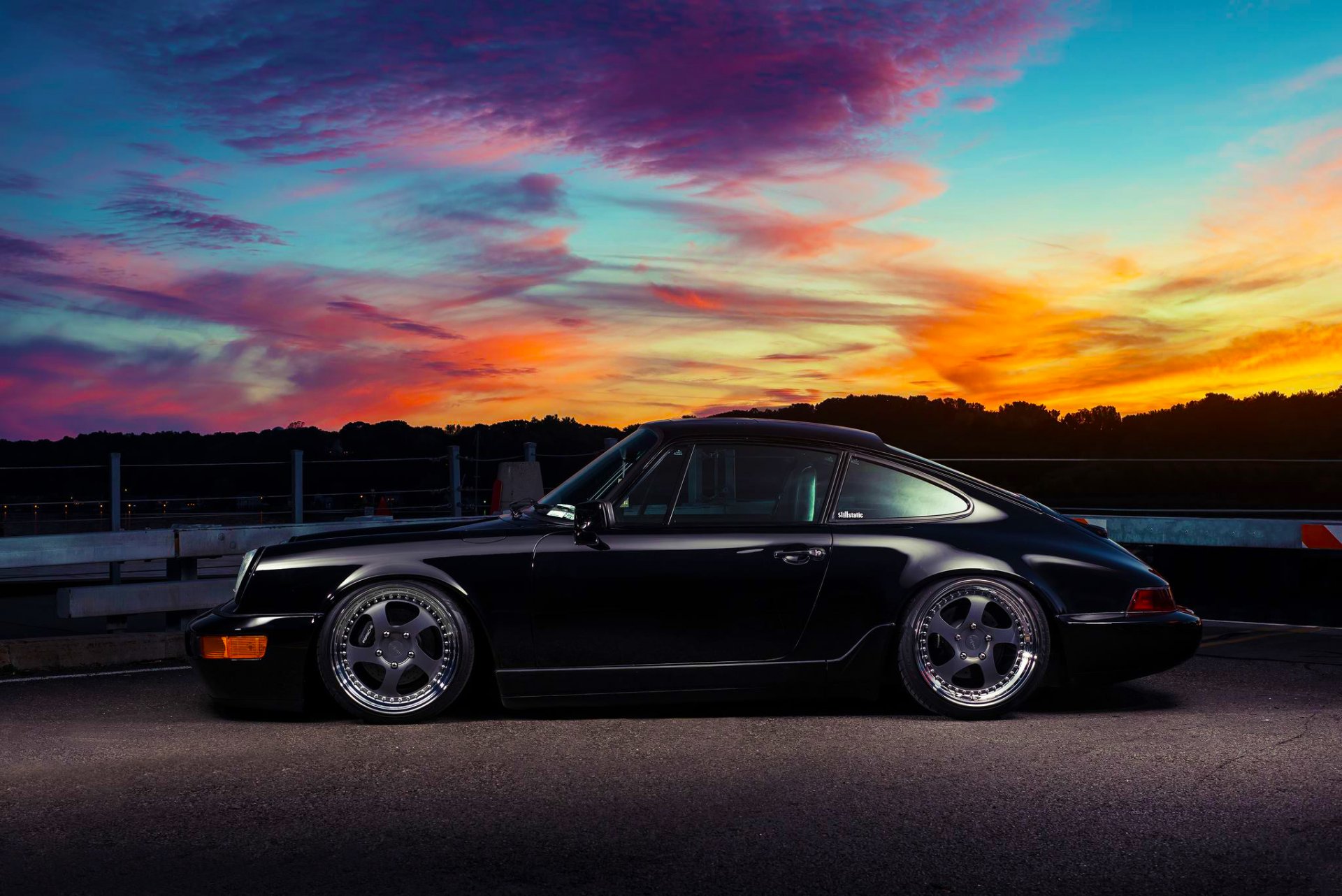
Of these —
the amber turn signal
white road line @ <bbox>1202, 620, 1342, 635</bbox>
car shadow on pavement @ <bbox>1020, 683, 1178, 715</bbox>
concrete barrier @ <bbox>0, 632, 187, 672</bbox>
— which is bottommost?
car shadow on pavement @ <bbox>1020, 683, 1178, 715</bbox>

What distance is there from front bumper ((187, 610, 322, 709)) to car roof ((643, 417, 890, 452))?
1838mm

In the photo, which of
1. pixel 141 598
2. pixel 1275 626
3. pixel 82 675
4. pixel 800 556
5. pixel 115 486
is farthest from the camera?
pixel 115 486

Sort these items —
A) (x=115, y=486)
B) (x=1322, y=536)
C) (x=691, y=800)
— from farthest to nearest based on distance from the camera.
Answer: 1. (x=115, y=486)
2. (x=1322, y=536)
3. (x=691, y=800)

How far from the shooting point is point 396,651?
593cm

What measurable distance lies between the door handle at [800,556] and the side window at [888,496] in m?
0.24

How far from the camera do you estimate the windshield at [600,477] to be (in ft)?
20.3

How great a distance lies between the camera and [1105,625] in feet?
20.1

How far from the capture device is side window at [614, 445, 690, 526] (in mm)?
6070

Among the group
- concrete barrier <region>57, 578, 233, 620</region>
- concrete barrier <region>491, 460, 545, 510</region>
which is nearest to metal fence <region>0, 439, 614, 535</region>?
concrete barrier <region>491, 460, 545, 510</region>

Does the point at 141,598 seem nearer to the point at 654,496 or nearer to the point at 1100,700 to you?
the point at 654,496

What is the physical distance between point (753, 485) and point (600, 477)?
2.36 feet

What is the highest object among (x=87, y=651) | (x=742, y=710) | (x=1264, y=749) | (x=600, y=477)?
(x=600, y=477)

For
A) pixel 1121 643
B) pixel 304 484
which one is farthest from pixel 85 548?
pixel 304 484

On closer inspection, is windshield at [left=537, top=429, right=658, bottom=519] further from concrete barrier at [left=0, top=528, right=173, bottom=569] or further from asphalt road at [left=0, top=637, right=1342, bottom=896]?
concrete barrier at [left=0, top=528, right=173, bottom=569]
